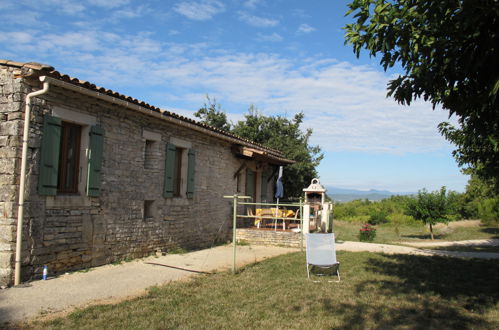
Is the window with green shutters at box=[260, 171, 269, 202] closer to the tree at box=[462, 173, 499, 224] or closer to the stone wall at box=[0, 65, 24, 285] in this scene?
the stone wall at box=[0, 65, 24, 285]

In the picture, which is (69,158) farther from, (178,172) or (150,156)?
(178,172)

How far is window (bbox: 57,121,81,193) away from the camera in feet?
22.2

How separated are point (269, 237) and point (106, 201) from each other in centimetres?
588

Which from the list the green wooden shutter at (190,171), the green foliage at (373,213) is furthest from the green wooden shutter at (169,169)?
the green foliage at (373,213)

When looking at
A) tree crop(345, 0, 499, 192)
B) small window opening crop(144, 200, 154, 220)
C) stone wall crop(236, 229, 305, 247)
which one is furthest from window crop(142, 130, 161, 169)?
tree crop(345, 0, 499, 192)

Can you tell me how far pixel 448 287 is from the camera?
6547 millimetres

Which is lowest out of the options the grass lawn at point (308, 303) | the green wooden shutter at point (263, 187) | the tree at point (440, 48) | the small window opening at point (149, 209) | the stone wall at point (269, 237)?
the grass lawn at point (308, 303)

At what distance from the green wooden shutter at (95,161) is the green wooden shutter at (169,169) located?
2.20 metres

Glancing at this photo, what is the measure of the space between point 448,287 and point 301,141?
572 inches

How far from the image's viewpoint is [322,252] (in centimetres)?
761

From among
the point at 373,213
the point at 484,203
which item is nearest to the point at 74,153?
the point at 484,203

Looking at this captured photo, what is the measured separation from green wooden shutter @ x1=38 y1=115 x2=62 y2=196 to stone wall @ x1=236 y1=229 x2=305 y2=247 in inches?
274

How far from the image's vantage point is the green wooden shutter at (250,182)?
14.4 meters

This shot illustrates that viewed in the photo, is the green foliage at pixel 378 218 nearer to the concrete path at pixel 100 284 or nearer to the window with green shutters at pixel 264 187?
the window with green shutters at pixel 264 187
